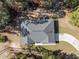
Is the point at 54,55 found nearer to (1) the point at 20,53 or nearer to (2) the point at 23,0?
(1) the point at 20,53

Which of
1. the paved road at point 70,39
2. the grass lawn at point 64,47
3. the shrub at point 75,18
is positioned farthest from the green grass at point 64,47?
the shrub at point 75,18

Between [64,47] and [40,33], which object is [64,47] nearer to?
[64,47]

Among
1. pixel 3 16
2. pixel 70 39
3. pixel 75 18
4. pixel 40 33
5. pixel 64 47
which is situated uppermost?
pixel 3 16

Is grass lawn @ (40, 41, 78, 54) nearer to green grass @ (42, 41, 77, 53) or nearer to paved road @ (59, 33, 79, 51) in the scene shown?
green grass @ (42, 41, 77, 53)

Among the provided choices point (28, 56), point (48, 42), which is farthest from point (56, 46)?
point (28, 56)

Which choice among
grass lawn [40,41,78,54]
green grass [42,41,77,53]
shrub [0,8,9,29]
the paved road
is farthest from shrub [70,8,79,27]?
shrub [0,8,9,29]

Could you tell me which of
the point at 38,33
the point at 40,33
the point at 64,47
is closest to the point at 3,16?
the point at 38,33

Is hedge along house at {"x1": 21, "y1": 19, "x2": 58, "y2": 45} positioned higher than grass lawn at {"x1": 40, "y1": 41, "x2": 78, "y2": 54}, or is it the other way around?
hedge along house at {"x1": 21, "y1": 19, "x2": 58, "y2": 45}

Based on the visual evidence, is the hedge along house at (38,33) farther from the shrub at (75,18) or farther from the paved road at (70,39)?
the shrub at (75,18)
